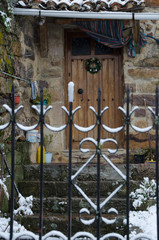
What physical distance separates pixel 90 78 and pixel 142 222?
294 cm

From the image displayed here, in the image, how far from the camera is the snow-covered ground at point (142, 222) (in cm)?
272

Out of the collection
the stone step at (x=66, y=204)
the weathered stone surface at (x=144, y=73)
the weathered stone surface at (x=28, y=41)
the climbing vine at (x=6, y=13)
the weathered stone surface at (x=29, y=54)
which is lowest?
the stone step at (x=66, y=204)

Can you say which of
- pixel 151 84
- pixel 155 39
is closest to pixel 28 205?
pixel 151 84

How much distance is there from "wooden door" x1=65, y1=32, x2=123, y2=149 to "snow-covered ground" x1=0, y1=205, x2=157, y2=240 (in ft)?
7.16

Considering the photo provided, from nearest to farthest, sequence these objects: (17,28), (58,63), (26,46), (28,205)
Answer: (28,205) → (17,28) → (26,46) → (58,63)

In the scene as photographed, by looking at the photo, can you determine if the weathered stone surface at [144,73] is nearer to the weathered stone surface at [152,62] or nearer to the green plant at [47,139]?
the weathered stone surface at [152,62]

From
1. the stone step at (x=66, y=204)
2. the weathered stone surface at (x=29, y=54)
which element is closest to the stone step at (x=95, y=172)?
the stone step at (x=66, y=204)

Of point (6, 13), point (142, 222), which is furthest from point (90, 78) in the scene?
point (142, 222)

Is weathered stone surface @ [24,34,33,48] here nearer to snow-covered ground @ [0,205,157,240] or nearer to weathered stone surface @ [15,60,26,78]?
weathered stone surface @ [15,60,26,78]

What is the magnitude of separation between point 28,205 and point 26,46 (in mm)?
2502

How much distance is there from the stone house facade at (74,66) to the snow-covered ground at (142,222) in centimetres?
159

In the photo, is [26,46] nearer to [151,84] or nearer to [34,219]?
[151,84]

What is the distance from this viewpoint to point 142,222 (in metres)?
2.92

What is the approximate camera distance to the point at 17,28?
4.30m
